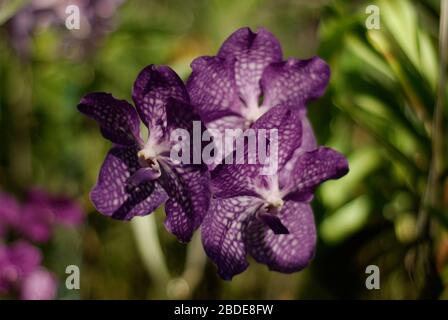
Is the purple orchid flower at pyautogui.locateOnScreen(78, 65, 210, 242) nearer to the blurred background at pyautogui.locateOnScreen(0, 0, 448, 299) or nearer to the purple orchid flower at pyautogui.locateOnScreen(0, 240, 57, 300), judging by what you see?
the blurred background at pyautogui.locateOnScreen(0, 0, 448, 299)

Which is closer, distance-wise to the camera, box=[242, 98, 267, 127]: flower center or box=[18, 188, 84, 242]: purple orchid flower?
box=[242, 98, 267, 127]: flower center

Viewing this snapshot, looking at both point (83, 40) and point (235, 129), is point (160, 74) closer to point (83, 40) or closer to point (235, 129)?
point (235, 129)

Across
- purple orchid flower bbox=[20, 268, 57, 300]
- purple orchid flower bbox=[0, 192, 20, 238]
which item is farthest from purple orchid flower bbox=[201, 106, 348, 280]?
purple orchid flower bbox=[0, 192, 20, 238]

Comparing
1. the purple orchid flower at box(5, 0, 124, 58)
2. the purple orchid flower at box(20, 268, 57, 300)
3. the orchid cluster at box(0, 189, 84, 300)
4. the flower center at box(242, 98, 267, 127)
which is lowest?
the purple orchid flower at box(20, 268, 57, 300)

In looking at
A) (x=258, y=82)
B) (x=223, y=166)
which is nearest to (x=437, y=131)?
(x=258, y=82)

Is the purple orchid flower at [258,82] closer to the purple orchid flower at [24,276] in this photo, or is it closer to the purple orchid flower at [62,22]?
the purple orchid flower at [24,276]

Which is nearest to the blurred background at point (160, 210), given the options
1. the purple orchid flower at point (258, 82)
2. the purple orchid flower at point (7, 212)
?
the purple orchid flower at point (7, 212)

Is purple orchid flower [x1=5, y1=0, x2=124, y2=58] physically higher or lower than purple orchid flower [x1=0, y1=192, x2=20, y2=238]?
higher

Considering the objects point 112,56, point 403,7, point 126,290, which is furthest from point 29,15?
point 403,7
